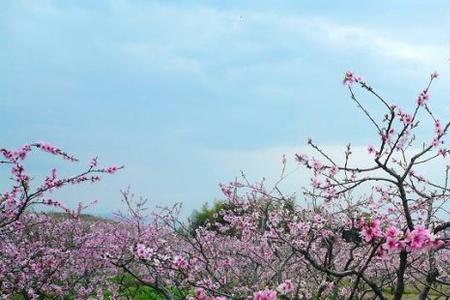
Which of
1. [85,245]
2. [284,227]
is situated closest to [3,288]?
[85,245]

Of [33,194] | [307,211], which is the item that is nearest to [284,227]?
[307,211]

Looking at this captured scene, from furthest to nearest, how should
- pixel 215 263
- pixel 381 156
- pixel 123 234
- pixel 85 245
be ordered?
A: pixel 123 234 → pixel 85 245 → pixel 215 263 → pixel 381 156

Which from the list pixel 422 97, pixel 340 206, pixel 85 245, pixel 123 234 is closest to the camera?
pixel 422 97

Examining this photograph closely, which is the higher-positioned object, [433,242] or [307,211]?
[307,211]

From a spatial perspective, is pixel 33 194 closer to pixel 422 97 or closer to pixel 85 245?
pixel 422 97

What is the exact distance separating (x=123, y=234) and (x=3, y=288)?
660cm

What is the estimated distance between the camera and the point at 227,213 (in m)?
11.1

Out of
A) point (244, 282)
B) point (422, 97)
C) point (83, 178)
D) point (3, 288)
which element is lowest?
point (3, 288)

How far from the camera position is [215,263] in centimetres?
813

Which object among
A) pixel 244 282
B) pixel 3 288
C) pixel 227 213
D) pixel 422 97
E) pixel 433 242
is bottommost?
pixel 433 242

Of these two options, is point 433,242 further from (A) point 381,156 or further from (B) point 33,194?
(B) point 33,194

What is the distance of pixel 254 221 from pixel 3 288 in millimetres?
4405

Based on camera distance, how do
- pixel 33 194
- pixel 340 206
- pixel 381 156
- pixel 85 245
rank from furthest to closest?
pixel 85 245 < pixel 340 206 < pixel 33 194 < pixel 381 156

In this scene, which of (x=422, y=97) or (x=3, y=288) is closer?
(x=422, y=97)
